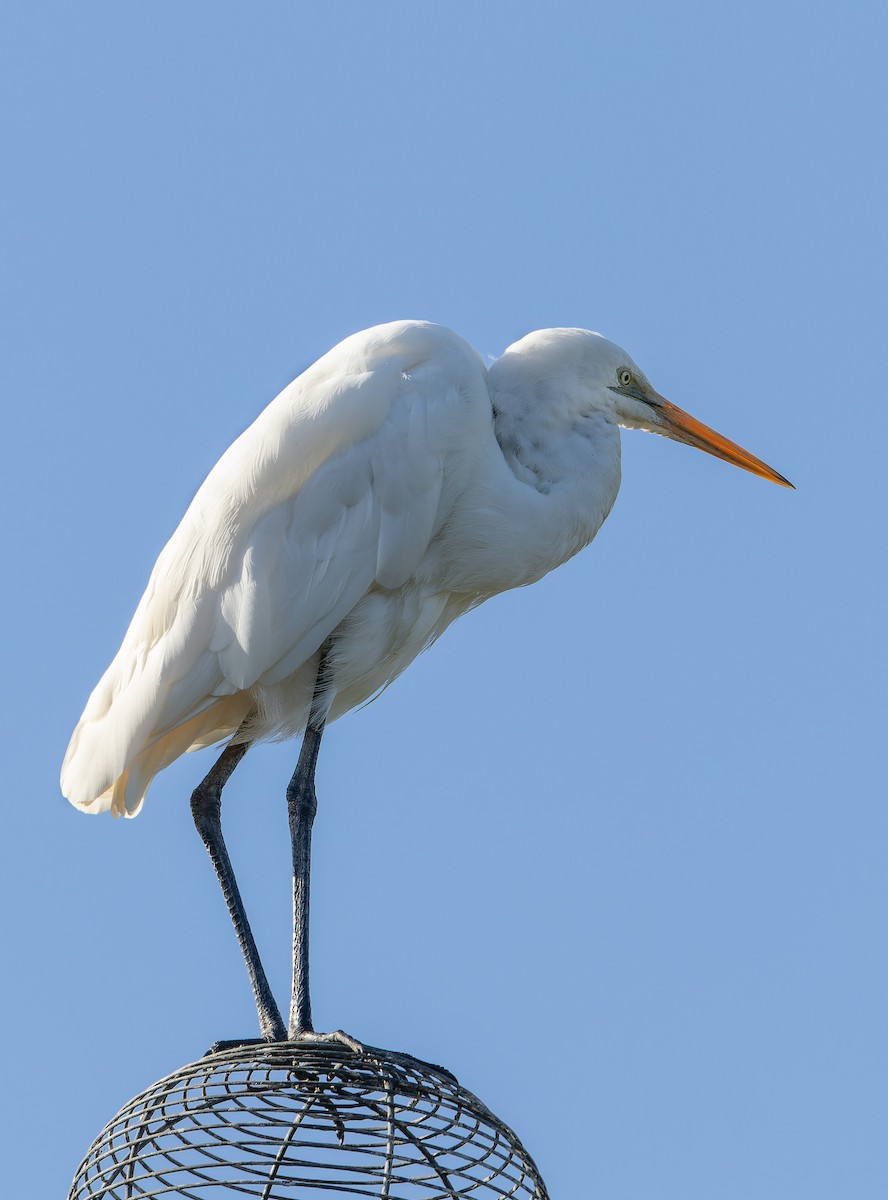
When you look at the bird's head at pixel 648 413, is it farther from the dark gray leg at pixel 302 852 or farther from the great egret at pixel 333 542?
the dark gray leg at pixel 302 852

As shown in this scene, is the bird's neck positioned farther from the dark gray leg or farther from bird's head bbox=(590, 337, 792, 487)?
the dark gray leg

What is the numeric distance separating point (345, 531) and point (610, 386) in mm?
892

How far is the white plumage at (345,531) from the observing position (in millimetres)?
3803

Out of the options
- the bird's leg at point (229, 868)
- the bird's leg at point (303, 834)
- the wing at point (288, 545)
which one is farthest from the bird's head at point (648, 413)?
the bird's leg at point (229, 868)

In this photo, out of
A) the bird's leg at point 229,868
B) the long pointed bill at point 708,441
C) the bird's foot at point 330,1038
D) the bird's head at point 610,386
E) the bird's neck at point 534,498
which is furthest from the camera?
the long pointed bill at point 708,441

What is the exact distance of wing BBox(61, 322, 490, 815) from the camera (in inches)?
149

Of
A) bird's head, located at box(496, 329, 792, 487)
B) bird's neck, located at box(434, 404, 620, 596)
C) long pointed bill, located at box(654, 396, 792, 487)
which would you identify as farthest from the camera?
long pointed bill, located at box(654, 396, 792, 487)

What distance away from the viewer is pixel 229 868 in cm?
405

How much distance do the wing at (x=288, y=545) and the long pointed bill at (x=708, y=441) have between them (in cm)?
73

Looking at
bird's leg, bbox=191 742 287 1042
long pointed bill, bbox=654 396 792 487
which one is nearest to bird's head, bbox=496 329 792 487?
long pointed bill, bbox=654 396 792 487

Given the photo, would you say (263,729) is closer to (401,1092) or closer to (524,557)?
(524,557)

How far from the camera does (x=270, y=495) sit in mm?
3877

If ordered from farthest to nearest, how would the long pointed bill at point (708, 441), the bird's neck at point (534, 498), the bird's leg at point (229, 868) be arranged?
the long pointed bill at point (708, 441), the bird's neck at point (534, 498), the bird's leg at point (229, 868)

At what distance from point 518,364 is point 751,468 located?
82 centimetres
